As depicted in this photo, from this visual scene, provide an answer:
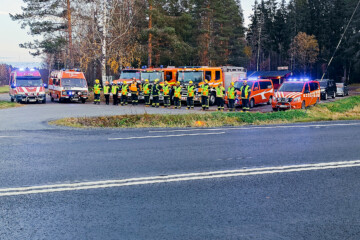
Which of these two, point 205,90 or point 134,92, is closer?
point 205,90

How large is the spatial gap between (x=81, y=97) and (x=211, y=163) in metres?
24.4

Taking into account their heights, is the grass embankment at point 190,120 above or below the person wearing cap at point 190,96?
below

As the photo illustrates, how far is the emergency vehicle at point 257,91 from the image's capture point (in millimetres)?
26516

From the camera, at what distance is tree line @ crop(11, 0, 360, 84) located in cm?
3666

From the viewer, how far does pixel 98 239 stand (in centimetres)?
426

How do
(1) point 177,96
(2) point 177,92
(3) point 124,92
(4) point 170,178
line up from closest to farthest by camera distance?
(4) point 170,178 → (2) point 177,92 → (1) point 177,96 → (3) point 124,92

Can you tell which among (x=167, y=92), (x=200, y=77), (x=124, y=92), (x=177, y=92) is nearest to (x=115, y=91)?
(x=124, y=92)

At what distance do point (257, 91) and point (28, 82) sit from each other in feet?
55.7

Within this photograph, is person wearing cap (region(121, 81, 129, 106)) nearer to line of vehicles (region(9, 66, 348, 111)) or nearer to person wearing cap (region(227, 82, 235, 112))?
line of vehicles (region(9, 66, 348, 111))

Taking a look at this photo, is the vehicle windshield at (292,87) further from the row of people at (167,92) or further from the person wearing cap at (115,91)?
the person wearing cap at (115,91)

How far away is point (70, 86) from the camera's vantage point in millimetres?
30719

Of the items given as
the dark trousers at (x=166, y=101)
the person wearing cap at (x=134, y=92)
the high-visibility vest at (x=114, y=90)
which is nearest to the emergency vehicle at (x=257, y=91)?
the dark trousers at (x=166, y=101)

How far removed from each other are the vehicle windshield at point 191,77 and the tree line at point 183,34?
24.3ft

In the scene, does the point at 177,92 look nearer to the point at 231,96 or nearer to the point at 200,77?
the point at 200,77
